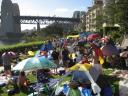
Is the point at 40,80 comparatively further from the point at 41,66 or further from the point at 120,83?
the point at 120,83

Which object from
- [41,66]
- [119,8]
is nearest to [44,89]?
[41,66]

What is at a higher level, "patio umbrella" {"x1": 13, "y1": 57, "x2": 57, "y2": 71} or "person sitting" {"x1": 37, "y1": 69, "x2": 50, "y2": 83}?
"patio umbrella" {"x1": 13, "y1": 57, "x2": 57, "y2": 71}

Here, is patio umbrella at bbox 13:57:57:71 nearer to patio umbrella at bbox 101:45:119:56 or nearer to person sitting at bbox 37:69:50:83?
person sitting at bbox 37:69:50:83

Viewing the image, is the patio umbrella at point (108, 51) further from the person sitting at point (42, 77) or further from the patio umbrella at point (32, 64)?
the patio umbrella at point (32, 64)

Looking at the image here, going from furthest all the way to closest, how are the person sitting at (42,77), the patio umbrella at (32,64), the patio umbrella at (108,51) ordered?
the patio umbrella at (108,51), the person sitting at (42,77), the patio umbrella at (32,64)

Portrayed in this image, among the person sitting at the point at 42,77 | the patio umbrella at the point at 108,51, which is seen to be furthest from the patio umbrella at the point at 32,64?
the patio umbrella at the point at 108,51

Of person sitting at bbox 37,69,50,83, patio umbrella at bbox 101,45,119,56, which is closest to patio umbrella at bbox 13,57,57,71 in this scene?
person sitting at bbox 37,69,50,83

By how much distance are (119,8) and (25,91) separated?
29404 millimetres

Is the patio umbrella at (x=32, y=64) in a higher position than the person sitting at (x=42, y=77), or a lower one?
higher

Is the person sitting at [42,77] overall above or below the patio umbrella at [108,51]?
below

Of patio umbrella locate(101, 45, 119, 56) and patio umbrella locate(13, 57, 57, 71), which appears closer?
patio umbrella locate(13, 57, 57, 71)

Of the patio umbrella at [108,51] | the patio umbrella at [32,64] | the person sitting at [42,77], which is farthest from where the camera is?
the patio umbrella at [108,51]

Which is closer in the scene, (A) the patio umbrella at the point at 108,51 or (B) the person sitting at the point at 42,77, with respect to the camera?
(B) the person sitting at the point at 42,77

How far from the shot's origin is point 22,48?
52469mm
